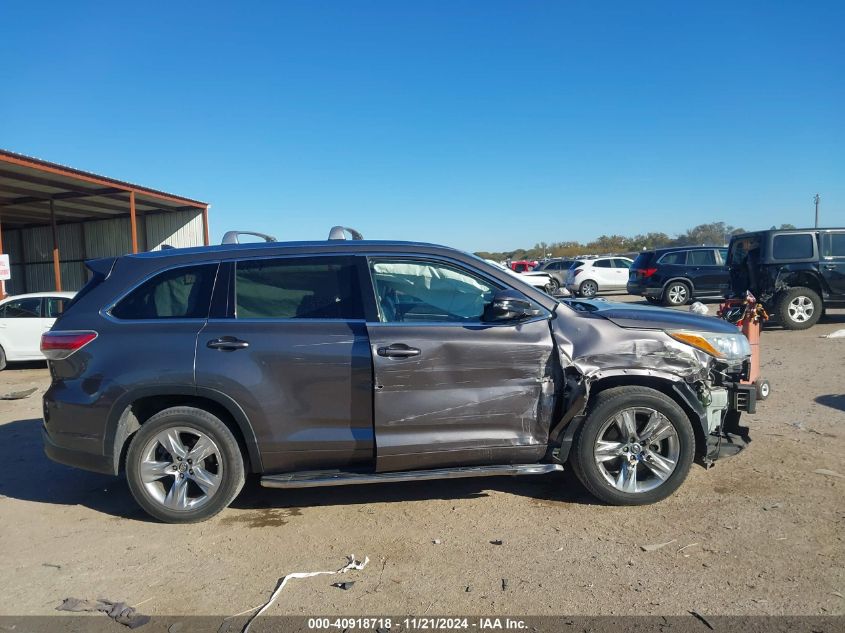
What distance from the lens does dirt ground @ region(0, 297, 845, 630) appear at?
307cm

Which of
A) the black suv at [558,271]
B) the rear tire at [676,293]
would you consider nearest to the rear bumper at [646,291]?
the rear tire at [676,293]

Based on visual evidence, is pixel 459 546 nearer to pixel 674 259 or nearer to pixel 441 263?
pixel 441 263

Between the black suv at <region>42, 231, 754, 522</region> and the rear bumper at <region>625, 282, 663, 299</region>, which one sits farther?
the rear bumper at <region>625, 282, 663, 299</region>

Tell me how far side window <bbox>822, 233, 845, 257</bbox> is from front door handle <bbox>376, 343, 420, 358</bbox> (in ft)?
36.9

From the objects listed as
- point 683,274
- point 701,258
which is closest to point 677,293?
point 683,274

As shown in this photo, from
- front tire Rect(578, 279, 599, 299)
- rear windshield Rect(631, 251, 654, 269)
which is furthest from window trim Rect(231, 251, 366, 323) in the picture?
front tire Rect(578, 279, 599, 299)

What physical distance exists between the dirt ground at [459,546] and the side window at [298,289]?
142cm

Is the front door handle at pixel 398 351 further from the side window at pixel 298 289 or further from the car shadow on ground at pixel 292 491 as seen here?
the car shadow on ground at pixel 292 491

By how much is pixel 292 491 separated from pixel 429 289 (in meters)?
1.95

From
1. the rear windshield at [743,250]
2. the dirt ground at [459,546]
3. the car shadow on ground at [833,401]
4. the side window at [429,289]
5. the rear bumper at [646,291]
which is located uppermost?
the rear windshield at [743,250]

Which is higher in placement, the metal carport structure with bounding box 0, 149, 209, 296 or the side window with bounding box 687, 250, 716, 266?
the metal carport structure with bounding box 0, 149, 209, 296

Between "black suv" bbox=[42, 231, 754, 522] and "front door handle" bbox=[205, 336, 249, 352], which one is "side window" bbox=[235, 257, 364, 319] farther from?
"front door handle" bbox=[205, 336, 249, 352]

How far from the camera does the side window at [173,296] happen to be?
4121 millimetres

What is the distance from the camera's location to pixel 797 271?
38.5 ft
